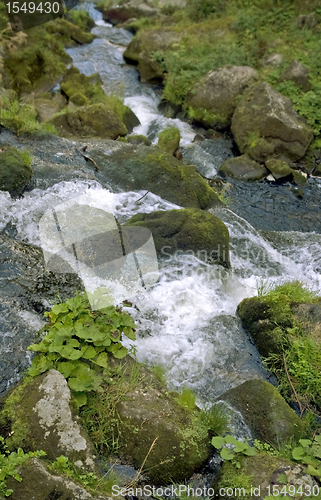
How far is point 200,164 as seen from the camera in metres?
9.49

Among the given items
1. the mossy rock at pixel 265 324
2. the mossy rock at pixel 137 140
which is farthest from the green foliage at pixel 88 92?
the mossy rock at pixel 265 324

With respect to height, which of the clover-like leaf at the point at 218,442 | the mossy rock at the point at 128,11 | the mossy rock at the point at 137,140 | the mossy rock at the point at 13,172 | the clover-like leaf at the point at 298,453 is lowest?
the clover-like leaf at the point at 298,453

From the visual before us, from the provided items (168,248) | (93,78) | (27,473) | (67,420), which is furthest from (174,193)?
(93,78)

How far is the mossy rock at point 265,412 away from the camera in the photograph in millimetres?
3658

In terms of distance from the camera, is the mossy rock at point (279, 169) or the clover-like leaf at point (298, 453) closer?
the clover-like leaf at point (298, 453)

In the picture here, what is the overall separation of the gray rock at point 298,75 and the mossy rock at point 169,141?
4.21 m

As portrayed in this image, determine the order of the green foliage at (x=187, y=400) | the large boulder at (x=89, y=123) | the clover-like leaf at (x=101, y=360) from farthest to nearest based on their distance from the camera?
the large boulder at (x=89, y=123)
the green foliage at (x=187, y=400)
the clover-like leaf at (x=101, y=360)

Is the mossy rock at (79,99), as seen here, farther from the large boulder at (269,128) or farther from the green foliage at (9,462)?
the green foliage at (9,462)

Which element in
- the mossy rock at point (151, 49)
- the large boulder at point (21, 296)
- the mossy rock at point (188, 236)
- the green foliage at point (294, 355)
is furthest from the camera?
the mossy rock at point (151, 49)

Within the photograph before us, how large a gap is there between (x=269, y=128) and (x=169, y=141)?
104 inches

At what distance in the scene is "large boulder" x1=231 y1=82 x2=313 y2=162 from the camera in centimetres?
962

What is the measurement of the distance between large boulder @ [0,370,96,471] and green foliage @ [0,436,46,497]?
7 cm

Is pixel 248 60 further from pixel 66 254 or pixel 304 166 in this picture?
pixel 66 254

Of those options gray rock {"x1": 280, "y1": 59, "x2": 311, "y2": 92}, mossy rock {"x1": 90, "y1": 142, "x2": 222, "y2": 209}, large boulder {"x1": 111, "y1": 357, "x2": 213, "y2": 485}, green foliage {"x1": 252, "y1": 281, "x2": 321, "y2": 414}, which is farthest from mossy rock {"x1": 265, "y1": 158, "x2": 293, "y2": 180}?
large boulder {"x1": 111, "y1": 357, "x2": 213, "y2": 485}
